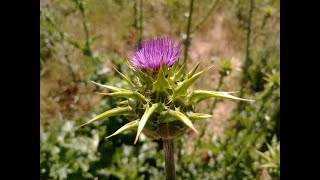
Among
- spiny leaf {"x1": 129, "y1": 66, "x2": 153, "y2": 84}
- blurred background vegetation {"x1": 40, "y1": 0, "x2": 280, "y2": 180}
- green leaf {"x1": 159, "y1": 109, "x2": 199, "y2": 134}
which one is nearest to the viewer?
green leaf {"x1": 159, "y1": 109, "x2": 199, "y2": 134}

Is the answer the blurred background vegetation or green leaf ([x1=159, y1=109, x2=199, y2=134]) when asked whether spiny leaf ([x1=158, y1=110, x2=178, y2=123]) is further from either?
the blurred background vegetation

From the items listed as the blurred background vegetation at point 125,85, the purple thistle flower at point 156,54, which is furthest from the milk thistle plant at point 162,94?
the blurred background vegetation at point 125,85

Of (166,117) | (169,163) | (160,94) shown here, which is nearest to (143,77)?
(160,94)

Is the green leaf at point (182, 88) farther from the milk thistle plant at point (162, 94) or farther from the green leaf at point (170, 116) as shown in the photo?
the green leaf at point (170, 116)

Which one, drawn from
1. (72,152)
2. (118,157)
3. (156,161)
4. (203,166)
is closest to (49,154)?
(72,152)

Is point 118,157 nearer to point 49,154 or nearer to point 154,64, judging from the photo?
point 49,154

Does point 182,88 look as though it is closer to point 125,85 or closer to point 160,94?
point 160,94

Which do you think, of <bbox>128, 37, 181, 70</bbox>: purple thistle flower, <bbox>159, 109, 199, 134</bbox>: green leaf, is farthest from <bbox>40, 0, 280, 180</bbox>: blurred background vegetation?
<bbox>159, 109, 199, 134</bbox>: green leaf
